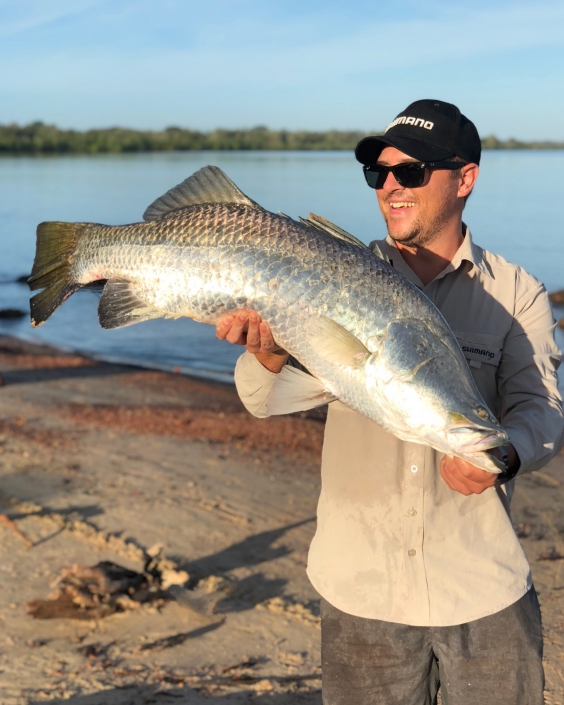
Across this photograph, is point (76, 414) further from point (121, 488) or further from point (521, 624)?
point (521, 624)

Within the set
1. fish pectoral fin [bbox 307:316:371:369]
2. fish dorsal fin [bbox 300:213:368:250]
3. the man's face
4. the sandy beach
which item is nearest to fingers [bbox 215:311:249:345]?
fish pectoral fin [bbox 307:316:371:369]

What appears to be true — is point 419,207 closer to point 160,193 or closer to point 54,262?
point 54,262

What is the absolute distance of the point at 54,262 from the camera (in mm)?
3381

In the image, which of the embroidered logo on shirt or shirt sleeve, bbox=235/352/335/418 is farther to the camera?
the embroidered logo on shirt

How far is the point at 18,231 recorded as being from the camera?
41344mm

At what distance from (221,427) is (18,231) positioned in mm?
35114

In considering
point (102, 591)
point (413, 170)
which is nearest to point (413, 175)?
point (413, 170)

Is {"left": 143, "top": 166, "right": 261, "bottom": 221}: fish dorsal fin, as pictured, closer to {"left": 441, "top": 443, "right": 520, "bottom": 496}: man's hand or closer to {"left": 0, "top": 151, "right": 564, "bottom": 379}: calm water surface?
{"left": 441, "top": 443, "right": 520, "bottom": 496}: man's hand

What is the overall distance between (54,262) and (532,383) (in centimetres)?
205

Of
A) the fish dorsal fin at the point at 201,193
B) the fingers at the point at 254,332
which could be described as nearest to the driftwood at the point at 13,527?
the fish dorsal fin at the point at 201,193

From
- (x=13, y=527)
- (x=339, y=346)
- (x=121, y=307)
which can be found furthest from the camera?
(x=13, y=527)

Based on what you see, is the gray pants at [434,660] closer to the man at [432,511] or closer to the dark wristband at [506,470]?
the man at [432,511]

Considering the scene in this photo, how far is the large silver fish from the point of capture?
2641mm

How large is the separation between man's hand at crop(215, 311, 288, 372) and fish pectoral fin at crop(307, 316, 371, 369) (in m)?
0.26
